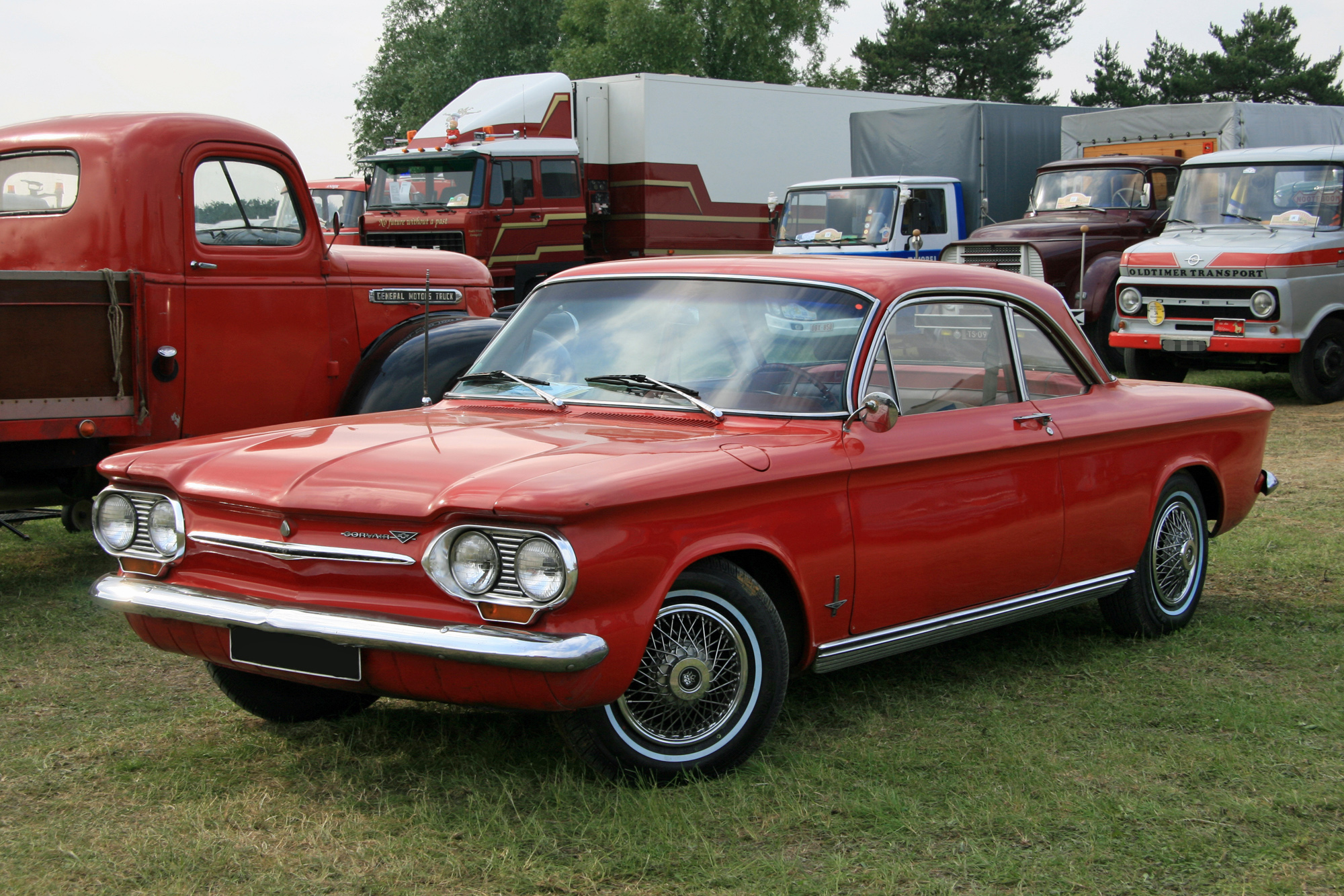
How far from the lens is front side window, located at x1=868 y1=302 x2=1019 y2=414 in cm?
460

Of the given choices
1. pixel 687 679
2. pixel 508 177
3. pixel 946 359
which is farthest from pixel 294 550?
pixel 508 177

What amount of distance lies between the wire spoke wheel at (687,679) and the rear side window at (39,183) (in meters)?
4.66

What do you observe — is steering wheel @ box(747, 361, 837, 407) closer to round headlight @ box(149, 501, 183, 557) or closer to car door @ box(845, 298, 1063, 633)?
car door @ box(845, 298, 1063, 633)

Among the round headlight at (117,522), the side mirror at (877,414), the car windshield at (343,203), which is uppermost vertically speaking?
the car windshield at (343,203)

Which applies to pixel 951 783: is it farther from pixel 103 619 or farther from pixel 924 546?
pixel 103 619

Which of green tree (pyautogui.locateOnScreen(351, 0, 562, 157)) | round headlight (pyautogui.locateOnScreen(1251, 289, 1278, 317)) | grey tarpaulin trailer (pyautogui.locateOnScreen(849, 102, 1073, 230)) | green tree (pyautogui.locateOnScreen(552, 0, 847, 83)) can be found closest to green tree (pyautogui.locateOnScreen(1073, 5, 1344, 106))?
green tree (pyautogui.locateOnScreen(552, 0, 847, 83))

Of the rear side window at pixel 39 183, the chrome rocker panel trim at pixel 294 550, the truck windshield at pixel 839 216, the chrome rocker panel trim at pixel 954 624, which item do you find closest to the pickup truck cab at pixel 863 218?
the truck windshield at pixel 839 216

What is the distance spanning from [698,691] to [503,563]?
76 cm

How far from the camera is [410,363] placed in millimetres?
7457

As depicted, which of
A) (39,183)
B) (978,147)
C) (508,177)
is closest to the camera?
(39,183)

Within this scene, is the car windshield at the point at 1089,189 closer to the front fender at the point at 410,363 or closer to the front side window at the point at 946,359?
the front fender at the point at 410,363

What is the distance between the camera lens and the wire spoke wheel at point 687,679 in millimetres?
3773

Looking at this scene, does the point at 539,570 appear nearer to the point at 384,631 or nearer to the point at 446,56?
the point at 384,631

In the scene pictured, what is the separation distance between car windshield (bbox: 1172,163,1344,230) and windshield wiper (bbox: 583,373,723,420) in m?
10.6
